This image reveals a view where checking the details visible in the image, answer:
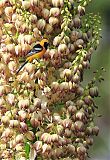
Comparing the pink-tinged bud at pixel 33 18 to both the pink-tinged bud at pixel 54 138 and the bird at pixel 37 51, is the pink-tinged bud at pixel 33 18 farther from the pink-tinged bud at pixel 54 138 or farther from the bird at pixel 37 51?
the pink-tinged bud at pixel 54 138

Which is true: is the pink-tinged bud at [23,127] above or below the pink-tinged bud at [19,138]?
above

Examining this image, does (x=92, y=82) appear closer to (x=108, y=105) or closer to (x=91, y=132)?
(x=91, y=132)

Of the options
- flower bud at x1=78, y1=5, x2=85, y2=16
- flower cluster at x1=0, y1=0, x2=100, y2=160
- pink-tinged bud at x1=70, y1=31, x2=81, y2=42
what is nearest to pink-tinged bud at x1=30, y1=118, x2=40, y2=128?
flower cluster at x1=0, y1=0, x2=100, y2=160

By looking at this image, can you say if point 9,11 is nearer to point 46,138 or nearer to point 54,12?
point 54,12

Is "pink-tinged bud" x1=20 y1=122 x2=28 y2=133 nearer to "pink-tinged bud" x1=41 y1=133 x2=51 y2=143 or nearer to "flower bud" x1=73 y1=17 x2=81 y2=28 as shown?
"pink-tinged bud" x1=41 y1=133 x2=51 y2=143

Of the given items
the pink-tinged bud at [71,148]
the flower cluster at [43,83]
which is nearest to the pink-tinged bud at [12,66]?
the flower cluster at [43,83]

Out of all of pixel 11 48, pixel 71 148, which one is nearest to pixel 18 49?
pixel 11 48
